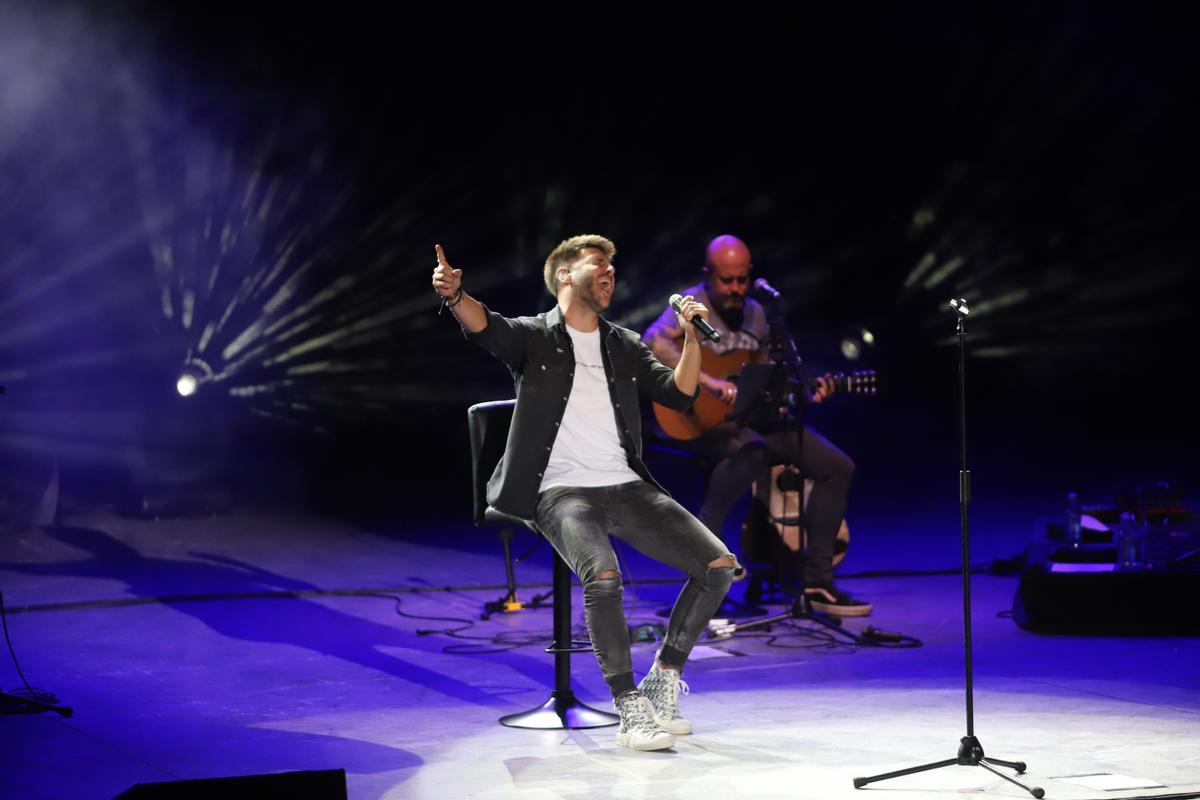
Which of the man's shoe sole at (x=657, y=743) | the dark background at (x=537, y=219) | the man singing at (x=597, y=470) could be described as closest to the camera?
the man's shoe sole at (x=657, y=743)

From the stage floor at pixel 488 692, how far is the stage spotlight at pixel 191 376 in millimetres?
2316

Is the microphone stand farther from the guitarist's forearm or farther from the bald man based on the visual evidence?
the bald man

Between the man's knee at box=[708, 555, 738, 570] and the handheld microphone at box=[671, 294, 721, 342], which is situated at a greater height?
the handheld microphone at box=[671, 294, 721, 342]

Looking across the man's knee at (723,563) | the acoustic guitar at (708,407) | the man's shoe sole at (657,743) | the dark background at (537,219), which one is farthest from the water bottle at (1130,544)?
the dark background at (537,219)

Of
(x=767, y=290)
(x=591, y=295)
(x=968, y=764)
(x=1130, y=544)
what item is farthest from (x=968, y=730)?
(x=1130, y=544)

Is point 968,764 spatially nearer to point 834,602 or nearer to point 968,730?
point 968,730

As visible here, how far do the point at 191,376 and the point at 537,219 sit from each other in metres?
2.67

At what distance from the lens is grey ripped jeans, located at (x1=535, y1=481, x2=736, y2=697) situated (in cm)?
395

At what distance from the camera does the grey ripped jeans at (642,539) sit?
13.0 ft

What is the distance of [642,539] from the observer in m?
4.13

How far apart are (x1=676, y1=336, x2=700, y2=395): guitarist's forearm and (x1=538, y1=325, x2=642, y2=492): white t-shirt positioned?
9.4 inches

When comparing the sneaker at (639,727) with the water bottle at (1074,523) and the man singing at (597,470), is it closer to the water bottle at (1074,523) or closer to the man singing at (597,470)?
the man singing at (597,470)

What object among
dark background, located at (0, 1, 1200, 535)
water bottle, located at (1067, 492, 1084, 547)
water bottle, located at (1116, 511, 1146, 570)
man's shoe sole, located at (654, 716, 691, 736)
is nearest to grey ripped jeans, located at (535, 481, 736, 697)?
man's shoe sole, located at (654, 716, 691, 736)

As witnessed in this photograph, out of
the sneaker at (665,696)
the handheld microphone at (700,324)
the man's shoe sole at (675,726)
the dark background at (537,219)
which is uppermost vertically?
the dark background at (537,219)
